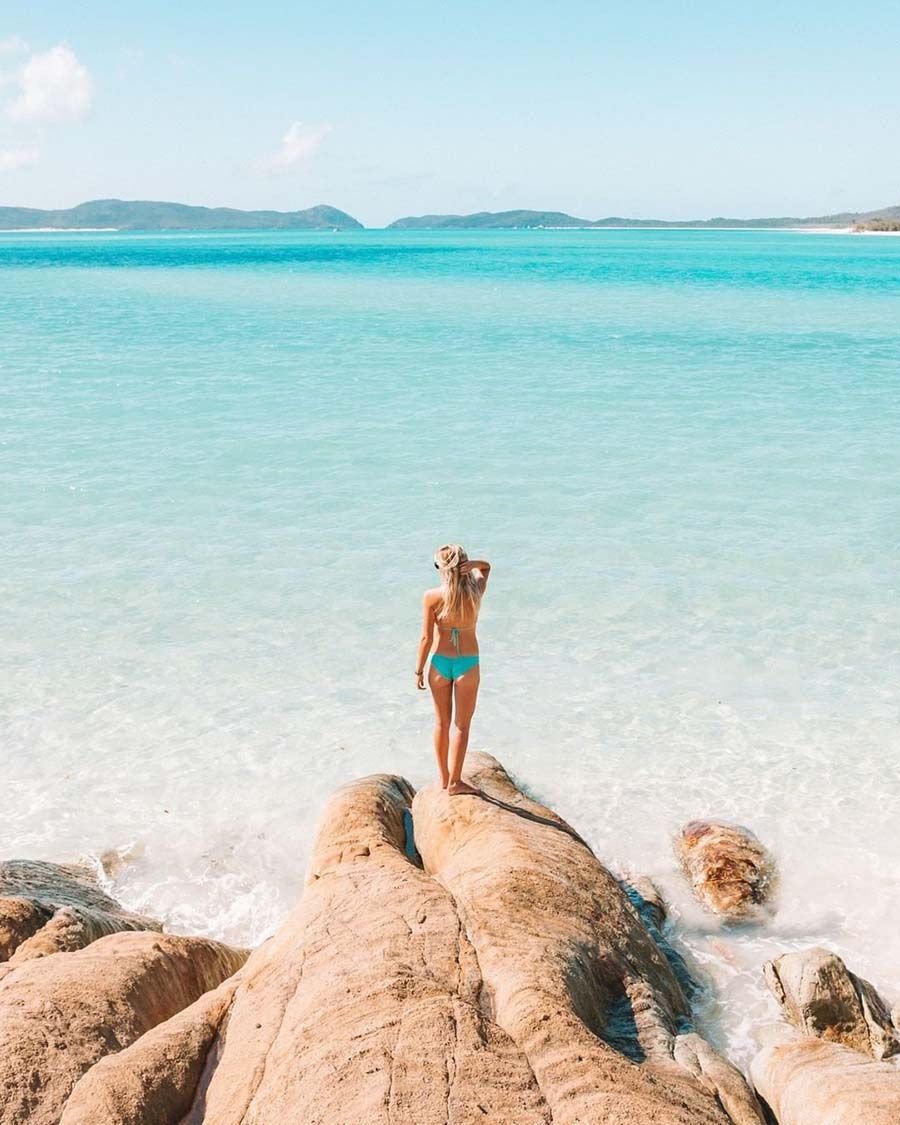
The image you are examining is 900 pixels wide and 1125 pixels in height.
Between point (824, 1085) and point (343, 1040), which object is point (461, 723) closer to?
point (343, 1040)

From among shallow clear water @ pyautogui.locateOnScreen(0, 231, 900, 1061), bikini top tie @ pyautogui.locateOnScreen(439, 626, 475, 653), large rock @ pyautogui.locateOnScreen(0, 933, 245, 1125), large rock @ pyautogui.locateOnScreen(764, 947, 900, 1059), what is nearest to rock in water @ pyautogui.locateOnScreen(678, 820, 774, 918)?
shallow clear water @ pyautogui.locateOnScreen(0, 231, 900, 1061)

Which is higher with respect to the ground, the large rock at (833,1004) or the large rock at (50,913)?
the large rock at (50,913)

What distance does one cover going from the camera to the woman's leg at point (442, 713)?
7.48 meters

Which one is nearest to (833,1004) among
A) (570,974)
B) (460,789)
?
(570,974)

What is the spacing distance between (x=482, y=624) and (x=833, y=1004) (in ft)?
22.9

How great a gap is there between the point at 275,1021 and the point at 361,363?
96.4 ft

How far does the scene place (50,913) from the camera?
6.45 meters

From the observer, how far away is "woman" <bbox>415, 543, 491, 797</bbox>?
712cm

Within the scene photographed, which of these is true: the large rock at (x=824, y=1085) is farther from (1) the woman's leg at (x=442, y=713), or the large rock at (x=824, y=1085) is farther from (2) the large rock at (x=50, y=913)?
(2) the large rock at (x=50, y=913)

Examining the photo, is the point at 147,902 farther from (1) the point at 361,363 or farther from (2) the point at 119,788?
(1) the point at 361,363

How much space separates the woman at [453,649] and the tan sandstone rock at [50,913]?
8.22 feet

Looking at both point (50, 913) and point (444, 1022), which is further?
point (50, 913)

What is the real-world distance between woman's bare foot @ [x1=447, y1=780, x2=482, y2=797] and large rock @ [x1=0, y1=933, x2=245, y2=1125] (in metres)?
1.99

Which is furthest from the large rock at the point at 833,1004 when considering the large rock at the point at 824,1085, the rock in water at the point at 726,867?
the rock in water at the point at 726,867
